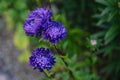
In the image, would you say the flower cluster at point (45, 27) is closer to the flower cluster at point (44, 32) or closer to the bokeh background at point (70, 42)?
the flower cluster at point (44, 32)

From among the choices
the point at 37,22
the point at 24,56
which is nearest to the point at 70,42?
the point at 24,56

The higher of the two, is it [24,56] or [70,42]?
[70,42]

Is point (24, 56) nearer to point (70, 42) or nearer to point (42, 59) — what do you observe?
point (70, 42)

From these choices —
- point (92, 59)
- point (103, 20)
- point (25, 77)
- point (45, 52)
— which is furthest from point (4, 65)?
point (45, 52)

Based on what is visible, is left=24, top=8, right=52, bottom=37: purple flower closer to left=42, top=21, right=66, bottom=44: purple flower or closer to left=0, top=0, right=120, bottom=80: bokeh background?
left=42, top=21, right=66, bottom=44: purple flower

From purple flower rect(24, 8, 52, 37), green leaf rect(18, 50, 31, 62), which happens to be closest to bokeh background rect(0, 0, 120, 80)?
green leaf rect(18, 50, 31, 62)

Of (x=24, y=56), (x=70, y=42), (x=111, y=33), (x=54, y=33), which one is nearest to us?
(x=54, y=33)

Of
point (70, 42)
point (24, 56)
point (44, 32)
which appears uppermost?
point (44, 32)

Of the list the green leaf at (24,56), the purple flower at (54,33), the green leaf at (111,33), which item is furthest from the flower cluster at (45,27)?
the green leaf at (24,56)
